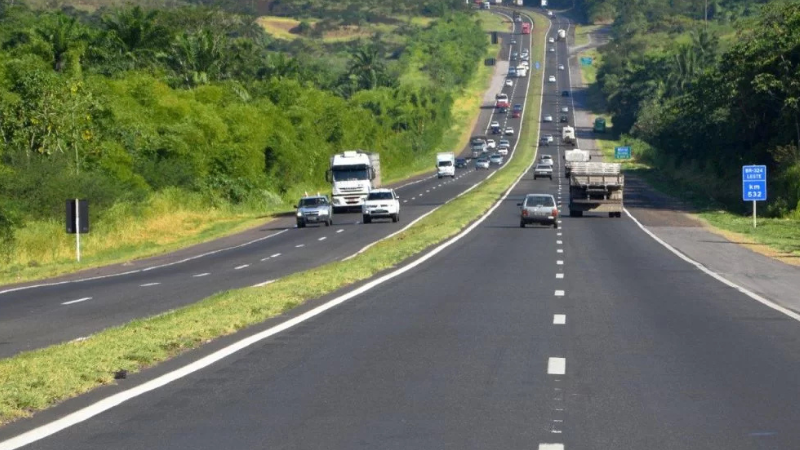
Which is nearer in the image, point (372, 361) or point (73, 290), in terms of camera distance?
point (372, 361)

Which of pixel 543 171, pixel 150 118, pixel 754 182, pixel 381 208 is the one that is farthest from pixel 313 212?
pixel 543 171

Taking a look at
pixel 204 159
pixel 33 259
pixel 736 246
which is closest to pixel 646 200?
pixel 204 159

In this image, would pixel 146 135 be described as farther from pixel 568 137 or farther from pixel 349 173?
pixel 568 137

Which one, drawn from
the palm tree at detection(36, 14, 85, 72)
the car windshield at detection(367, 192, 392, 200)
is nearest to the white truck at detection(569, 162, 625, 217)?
the car windshield at detection(367, 192, 392, 200)

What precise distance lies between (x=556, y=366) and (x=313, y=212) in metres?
46.1

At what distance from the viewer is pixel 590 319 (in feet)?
67.9

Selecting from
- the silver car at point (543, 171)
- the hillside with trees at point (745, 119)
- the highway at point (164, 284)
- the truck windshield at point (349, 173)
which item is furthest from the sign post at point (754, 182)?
the silver car at point (543, 171)

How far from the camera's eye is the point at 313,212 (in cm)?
6062

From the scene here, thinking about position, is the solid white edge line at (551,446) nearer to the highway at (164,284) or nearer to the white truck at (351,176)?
the highway at (164,284)

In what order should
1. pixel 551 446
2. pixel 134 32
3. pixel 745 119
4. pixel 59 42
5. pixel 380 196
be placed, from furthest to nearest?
pixel 134 32, pixel 59 42, pixel 745 119, pixel 380 196, pixel 551 446

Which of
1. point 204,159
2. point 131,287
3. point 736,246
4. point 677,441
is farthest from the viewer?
point 204,159

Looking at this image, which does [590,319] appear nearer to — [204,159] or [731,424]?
[731,424]

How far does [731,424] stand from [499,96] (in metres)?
174

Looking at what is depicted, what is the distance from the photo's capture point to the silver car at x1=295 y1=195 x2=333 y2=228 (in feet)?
199
